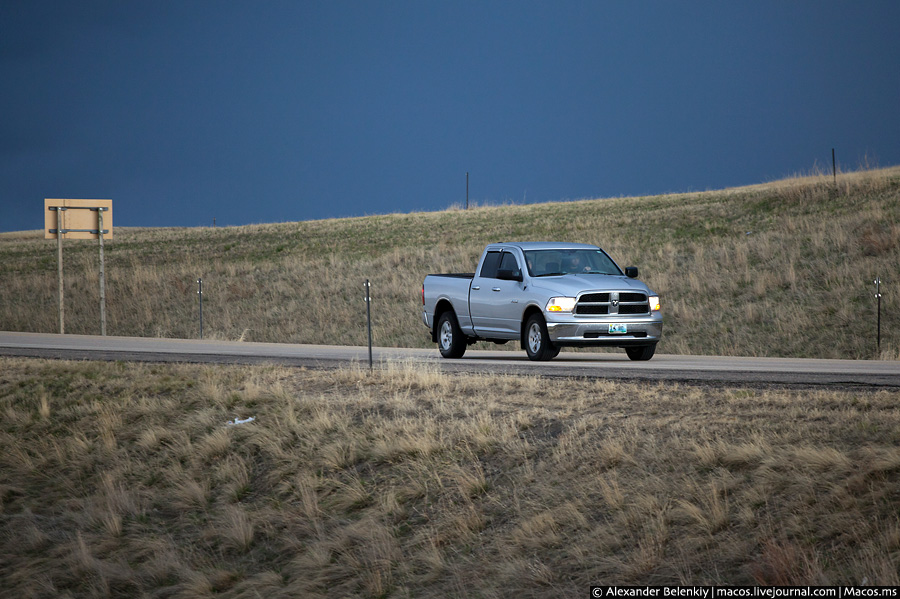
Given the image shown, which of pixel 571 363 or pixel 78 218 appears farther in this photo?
pixel 78 218

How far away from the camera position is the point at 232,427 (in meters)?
13.6

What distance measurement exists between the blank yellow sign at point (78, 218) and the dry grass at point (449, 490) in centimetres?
A: 2013

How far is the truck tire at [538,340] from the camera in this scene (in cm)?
1769

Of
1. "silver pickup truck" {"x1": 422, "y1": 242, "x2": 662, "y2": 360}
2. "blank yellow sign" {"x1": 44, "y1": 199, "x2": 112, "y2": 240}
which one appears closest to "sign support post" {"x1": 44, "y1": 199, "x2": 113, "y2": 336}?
"blank yellow sign" {"x1": 44, "y1": 199, "x2": 112, "y2": 240}

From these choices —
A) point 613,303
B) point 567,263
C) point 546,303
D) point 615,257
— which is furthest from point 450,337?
point 615,257

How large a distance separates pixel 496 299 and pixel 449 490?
9.07 meters

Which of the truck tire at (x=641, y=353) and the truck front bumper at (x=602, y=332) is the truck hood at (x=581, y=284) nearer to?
the truck front bumper at (x=602, y=332)

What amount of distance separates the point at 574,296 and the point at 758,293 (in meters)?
13.5

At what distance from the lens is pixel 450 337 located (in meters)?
20.2

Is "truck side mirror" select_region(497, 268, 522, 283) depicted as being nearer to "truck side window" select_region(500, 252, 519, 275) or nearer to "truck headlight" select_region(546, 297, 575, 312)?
"truck side window" select_region(500, 252, 519, 275)

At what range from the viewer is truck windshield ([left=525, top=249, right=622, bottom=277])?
61.2 ft

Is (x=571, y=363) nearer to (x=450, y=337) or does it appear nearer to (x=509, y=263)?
(x=509, y=263)

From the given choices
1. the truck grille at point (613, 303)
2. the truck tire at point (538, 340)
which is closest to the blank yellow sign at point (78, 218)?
the truck tire at point (538, 340)

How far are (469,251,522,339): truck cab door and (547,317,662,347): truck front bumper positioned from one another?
45.9 inches
